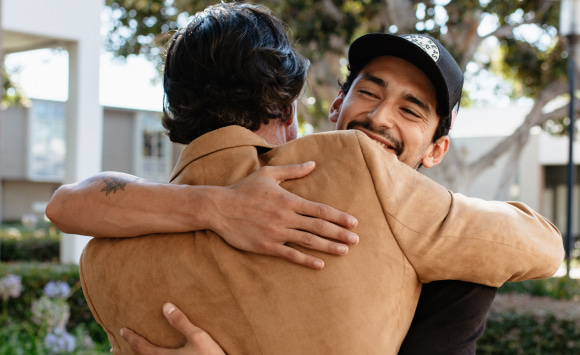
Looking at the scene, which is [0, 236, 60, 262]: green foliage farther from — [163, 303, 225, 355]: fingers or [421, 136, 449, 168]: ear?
[163, 303, 225, 355]: fingers

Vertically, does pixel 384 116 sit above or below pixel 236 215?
above

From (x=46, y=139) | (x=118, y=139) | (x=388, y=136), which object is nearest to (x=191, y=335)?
(x=388, y=136)

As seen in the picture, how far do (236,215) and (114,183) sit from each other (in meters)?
0.44

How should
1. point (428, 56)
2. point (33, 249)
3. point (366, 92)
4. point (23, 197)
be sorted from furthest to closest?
point (23, 197)
point (33, 249)
point (366, 92)
point (428, 56)

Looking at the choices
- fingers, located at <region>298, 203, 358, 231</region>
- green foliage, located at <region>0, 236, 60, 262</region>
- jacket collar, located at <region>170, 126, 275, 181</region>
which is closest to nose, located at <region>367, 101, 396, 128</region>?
jacket collar, located at <region>170, 126, 275, 181</region>

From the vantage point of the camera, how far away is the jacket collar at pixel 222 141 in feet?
5.31

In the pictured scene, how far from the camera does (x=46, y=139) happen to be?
106 feet

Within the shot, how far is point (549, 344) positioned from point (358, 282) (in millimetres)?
6049

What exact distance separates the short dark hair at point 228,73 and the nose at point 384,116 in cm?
36

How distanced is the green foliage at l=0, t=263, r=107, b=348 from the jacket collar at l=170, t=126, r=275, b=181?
5613 mm

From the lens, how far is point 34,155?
1249 inches

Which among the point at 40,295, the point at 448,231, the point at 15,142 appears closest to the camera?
the point at 448,231

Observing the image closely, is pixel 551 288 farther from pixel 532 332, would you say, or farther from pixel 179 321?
pixel 179 321

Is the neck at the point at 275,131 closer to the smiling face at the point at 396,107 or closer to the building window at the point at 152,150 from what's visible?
the smiling face at the point at 396,107
